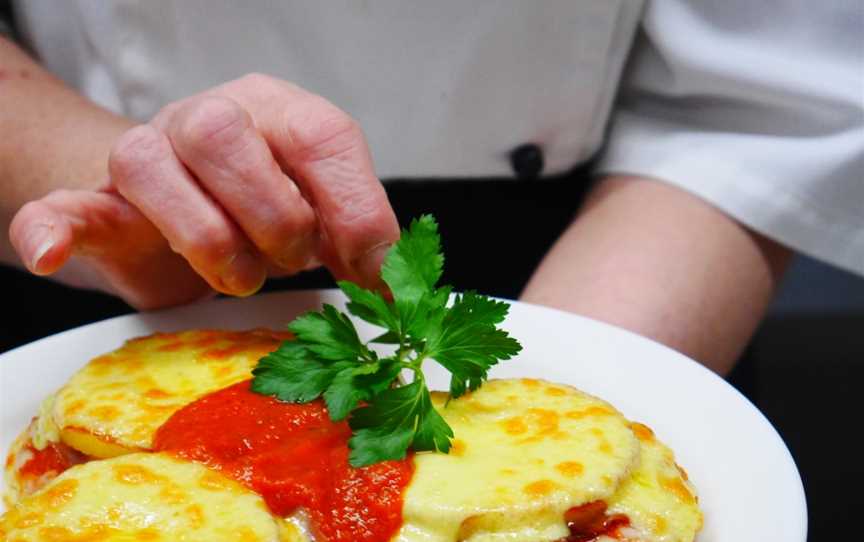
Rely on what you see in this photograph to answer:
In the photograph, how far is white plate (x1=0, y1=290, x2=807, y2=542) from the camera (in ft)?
2.73

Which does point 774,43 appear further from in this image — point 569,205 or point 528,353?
point 528,353

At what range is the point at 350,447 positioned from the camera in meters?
0.82

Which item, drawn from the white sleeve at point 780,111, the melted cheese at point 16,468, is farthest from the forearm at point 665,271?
the melted cheese at point 16,468

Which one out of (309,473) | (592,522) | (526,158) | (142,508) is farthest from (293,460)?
(526,158)

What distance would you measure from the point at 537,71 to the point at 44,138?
65cm

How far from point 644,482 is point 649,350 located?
22 cm

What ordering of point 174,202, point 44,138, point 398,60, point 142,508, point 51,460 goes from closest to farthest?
point 142,508 → point 51,460 → point 174,202 → point 44,138 → point 398,60

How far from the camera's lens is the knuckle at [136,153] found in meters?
1.04

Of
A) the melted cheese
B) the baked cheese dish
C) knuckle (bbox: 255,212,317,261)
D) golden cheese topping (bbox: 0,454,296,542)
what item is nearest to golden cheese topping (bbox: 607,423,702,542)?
the baked cheese dish

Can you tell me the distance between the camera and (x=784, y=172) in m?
1.42

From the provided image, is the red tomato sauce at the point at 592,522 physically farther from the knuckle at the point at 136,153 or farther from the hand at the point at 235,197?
the knuckle at the point at 136,153

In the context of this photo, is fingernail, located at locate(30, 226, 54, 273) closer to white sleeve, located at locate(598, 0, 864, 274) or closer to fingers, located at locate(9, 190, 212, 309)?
fingers, located at locate(9, 190, 212, 309)

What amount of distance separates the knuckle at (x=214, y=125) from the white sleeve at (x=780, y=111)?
26.0 inches

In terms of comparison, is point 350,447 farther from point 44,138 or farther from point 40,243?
point 44,138
